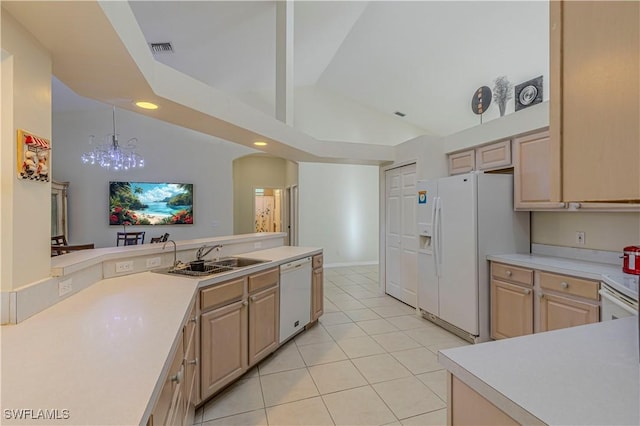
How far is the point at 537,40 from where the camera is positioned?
4.04m

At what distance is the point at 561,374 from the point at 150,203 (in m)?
6.85

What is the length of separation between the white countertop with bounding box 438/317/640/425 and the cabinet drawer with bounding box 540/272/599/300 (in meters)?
1.24

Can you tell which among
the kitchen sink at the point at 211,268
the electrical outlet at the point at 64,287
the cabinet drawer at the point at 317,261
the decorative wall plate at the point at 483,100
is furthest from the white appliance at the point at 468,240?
the electrical outlet at the point at 64,287

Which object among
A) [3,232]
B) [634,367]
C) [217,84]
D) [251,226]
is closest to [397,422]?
[634,367]

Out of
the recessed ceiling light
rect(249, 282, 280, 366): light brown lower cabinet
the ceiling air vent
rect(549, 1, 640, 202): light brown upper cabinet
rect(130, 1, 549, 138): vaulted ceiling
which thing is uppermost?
rect(130, 1, 549, 138): vaulted ceiling

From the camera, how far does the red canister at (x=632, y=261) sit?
6.60ft

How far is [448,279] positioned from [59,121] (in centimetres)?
719

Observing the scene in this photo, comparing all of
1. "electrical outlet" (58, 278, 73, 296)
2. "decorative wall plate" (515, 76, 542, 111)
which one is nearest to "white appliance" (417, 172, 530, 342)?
"decorative wall plate" (515, 76, 542, 111)

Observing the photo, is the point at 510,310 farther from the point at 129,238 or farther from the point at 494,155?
the point at 129,238

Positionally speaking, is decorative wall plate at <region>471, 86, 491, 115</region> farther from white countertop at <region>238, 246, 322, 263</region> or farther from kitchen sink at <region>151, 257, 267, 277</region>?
kitchen sink at <region>151, 257, 267, 277</region>

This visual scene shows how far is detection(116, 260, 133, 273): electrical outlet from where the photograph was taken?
2.13m

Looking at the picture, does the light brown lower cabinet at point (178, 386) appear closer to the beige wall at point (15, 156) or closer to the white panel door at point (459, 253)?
the beige wall at point (15, 156)

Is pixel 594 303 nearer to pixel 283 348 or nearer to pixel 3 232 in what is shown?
pixel 283 348

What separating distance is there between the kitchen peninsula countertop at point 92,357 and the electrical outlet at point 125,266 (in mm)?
485
